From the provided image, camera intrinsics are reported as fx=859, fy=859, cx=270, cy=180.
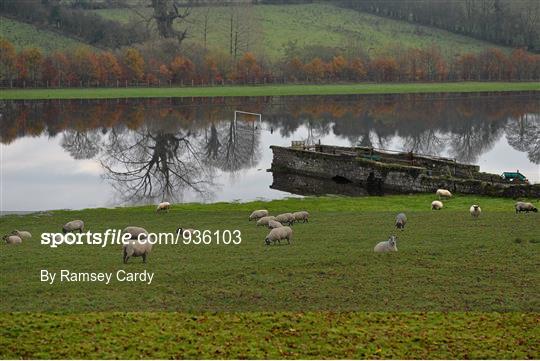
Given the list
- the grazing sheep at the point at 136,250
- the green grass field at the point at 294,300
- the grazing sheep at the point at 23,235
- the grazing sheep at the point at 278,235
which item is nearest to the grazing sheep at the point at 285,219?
the green grass field at the point at 294,300

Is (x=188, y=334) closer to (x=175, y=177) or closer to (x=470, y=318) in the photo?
(x=470, y=318)

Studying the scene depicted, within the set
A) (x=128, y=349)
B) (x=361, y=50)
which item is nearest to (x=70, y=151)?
(x=128, y=349)

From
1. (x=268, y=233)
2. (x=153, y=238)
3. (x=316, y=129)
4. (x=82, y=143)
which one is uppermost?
(x=316, y=129)

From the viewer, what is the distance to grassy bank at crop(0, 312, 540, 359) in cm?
1867

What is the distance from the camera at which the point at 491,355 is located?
61.2 feet

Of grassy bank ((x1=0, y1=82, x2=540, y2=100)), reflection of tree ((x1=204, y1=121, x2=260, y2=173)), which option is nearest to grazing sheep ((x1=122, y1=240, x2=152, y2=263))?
reflection of tree ((x1=204, y1=121, x2=260, y2=173))

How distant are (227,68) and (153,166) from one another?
361 ft

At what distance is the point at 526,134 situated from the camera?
9319cm

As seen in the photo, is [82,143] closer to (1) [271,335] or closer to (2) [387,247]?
(2) [387,247]

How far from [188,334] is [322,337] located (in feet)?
10.1

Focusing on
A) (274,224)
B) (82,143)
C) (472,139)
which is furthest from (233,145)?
(274,224)

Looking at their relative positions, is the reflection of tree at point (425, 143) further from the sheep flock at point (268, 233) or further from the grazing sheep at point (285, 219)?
the grazing sheep at point (285, 219)

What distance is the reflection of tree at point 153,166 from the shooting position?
5797 centimetres

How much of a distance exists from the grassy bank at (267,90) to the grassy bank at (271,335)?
12499cm
